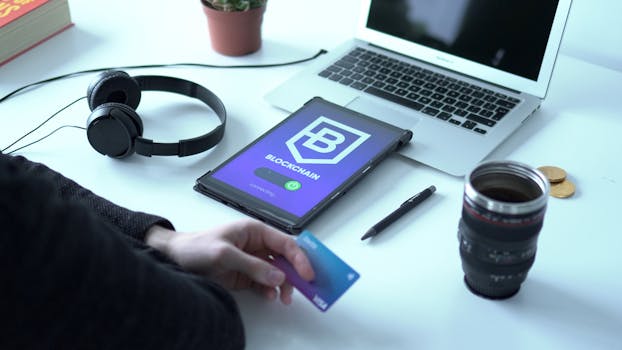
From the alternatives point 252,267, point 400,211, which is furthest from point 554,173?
point 252,267

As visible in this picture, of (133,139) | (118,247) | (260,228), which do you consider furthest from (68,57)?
(118,247)

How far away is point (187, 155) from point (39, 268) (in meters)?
0.43

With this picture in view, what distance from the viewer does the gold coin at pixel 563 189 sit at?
0.97 metres

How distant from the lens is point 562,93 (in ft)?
3.90

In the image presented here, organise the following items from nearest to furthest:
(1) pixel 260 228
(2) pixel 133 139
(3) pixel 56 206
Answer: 1. (3) pixel 56 206
2. (1) pixel 260 228
3. (2) pixel 133 139

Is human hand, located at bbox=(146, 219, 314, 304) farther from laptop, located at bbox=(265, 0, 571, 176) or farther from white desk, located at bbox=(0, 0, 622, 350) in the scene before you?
laptop, located at bbox=(265, 0, 571, 176)

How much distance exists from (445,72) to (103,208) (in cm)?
58

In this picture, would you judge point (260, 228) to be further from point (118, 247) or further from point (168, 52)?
point (168, 52)

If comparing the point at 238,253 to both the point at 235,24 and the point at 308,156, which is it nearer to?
the point at 308,156

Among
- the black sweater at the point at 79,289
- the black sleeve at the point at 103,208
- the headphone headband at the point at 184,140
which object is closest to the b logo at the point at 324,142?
the headphone headband at the point at 184,140

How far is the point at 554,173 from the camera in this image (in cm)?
100

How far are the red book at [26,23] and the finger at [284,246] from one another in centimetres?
65

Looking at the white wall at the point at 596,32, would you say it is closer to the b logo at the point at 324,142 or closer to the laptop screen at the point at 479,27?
the laptop screen at the point at 479,27

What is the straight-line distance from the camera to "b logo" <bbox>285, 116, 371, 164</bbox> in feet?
3.26
